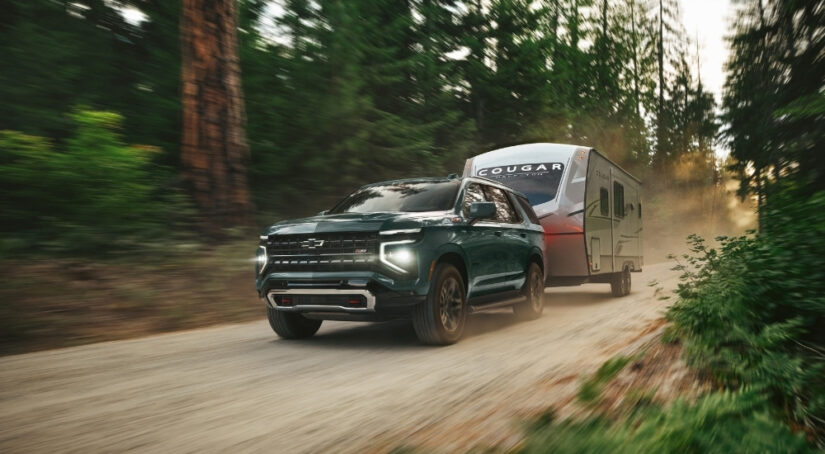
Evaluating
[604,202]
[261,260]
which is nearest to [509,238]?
[261,260]

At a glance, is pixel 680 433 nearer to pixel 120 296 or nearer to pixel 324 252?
pixel 324 252

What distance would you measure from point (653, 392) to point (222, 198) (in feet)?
30.0

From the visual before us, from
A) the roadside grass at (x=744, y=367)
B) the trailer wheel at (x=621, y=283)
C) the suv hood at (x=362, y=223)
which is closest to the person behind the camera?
the roadside grass at (x=744, y=367)

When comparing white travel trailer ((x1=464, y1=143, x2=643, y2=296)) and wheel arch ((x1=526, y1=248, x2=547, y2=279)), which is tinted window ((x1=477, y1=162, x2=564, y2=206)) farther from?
wheel arch ((x1=526, y1=248, x2=547, y2=279))

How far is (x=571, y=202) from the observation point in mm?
11305

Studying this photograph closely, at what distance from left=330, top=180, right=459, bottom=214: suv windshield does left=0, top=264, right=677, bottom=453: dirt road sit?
1528 millimetres

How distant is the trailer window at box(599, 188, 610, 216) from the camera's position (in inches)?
482

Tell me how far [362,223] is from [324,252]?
19.6 inches

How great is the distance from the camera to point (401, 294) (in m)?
6.41

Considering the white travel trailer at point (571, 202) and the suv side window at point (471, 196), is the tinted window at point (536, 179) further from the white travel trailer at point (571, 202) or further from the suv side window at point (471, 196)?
the suv side window at point (471, 196)

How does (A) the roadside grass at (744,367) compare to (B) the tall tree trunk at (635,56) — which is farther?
(B) the tall tree trunk at (635,56)

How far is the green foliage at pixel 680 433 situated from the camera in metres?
2.62

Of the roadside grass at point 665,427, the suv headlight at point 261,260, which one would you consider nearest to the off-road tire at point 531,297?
the suv headlight at point 261,260

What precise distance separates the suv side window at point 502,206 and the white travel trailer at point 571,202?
1.32m
